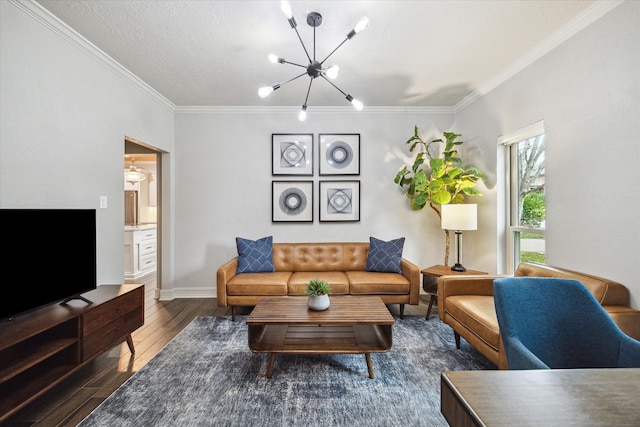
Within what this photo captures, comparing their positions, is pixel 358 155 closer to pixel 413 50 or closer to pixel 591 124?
pixel 413 50

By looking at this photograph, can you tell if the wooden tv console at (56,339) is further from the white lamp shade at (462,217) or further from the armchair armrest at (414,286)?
the white lamp shade at (462,217)

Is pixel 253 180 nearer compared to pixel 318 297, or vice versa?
pixel 318 297

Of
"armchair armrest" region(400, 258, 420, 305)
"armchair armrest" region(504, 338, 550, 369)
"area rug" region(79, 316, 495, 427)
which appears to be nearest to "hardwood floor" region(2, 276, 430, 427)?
"area rug" region(79, 316, 495, 427)

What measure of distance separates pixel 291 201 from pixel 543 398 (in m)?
3.75

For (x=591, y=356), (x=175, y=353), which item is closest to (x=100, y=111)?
(x=175, y=353)

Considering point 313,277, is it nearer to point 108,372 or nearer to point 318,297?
point 318,297

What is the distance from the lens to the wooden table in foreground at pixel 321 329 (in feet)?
7.30

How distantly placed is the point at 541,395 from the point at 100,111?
12.0ft

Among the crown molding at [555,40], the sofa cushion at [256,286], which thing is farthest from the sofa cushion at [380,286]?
the crown molding at [555,40]

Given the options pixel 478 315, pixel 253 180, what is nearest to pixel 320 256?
pixel 253 180

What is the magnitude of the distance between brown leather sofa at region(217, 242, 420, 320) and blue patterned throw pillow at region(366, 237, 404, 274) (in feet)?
0.24

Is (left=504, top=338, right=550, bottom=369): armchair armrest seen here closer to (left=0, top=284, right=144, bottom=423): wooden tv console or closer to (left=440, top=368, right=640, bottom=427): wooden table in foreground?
(left=440, top=368, right=640, bottom=427): wooden table in foreground

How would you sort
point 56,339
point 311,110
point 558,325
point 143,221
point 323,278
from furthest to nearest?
point 143,221 → point 311,110 → point 323,278 → point 56,339 → point 558,325

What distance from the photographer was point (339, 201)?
14.3 ft
